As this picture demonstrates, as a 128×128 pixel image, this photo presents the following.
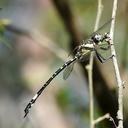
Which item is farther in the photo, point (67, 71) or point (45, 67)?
point (45, 67)

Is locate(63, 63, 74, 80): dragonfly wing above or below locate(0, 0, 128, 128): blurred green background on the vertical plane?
below

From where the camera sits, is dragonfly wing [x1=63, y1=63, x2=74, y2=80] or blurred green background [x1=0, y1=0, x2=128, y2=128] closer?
dragonfly wing [x1=63, y1=63, x2=74, y2=80]

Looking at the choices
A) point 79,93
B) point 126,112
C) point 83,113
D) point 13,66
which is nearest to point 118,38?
point 79,93

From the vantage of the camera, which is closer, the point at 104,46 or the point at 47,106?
the point at 104,46

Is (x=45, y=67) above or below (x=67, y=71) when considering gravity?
above

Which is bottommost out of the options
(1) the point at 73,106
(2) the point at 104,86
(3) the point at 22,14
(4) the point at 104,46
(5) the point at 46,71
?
(4) the point at 104,46

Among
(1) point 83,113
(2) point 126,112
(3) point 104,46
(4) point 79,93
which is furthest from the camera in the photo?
(4) point 79,93

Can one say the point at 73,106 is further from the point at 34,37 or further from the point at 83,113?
the point at 34,37

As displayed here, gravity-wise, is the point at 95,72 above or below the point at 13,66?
below

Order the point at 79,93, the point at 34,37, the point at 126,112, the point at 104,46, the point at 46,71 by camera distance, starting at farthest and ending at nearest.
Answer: the point at 46,71 < the point at 79,93 < the point at 34,37 < the point at 126,112 < the point at 104,46

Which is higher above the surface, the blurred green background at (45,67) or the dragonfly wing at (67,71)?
the blurred green background at (45,67)

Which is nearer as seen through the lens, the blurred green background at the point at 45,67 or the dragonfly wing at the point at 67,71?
the dragonfly wing at the point at 67,71
